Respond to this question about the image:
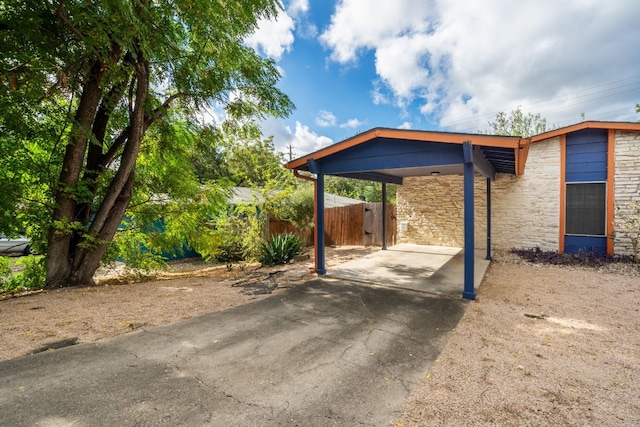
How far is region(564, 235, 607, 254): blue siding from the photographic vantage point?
7.79m

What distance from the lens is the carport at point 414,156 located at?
4.71 metres

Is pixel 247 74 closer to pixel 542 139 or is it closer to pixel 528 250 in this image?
pixel 542 139

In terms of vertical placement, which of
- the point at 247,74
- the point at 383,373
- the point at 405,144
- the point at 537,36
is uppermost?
the point at 537,36

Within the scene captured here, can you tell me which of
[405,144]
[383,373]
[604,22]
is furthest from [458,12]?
[383,373]

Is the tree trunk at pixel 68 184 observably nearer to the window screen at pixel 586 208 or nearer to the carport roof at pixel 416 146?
the carport roof at pixel 416 146

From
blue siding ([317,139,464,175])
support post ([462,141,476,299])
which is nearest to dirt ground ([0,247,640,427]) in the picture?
support post ([462,141,476,299])

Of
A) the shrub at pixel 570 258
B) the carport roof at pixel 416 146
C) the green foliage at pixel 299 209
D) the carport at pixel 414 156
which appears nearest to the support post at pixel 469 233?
the carport at pixel 414 156

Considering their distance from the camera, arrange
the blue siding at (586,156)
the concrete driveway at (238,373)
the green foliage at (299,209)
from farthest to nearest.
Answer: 1. the green foliage at (299,209)
2. the blue siding at (586,156)
3. the concrete driveway at (238,373)

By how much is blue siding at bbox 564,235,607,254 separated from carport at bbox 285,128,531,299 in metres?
3.04

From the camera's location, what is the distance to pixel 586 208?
7.99 metres

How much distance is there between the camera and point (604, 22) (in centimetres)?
897

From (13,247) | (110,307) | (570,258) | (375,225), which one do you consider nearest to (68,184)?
(110,307)

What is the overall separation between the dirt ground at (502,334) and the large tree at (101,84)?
5.22 feet

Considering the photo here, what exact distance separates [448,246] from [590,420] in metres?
8.93
